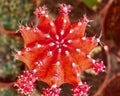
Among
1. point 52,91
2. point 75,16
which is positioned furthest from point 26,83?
point 75,16

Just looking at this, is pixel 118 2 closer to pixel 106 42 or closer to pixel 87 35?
pixel 106 42

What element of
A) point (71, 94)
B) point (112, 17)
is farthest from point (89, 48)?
point (112, 17)

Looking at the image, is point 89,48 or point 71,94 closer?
point 89,48

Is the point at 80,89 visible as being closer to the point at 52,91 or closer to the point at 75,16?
the point at 52,91

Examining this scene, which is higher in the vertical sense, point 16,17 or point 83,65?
point 16,17

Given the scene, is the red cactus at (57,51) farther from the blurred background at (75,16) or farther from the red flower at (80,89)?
the blurred background at (75,16)
